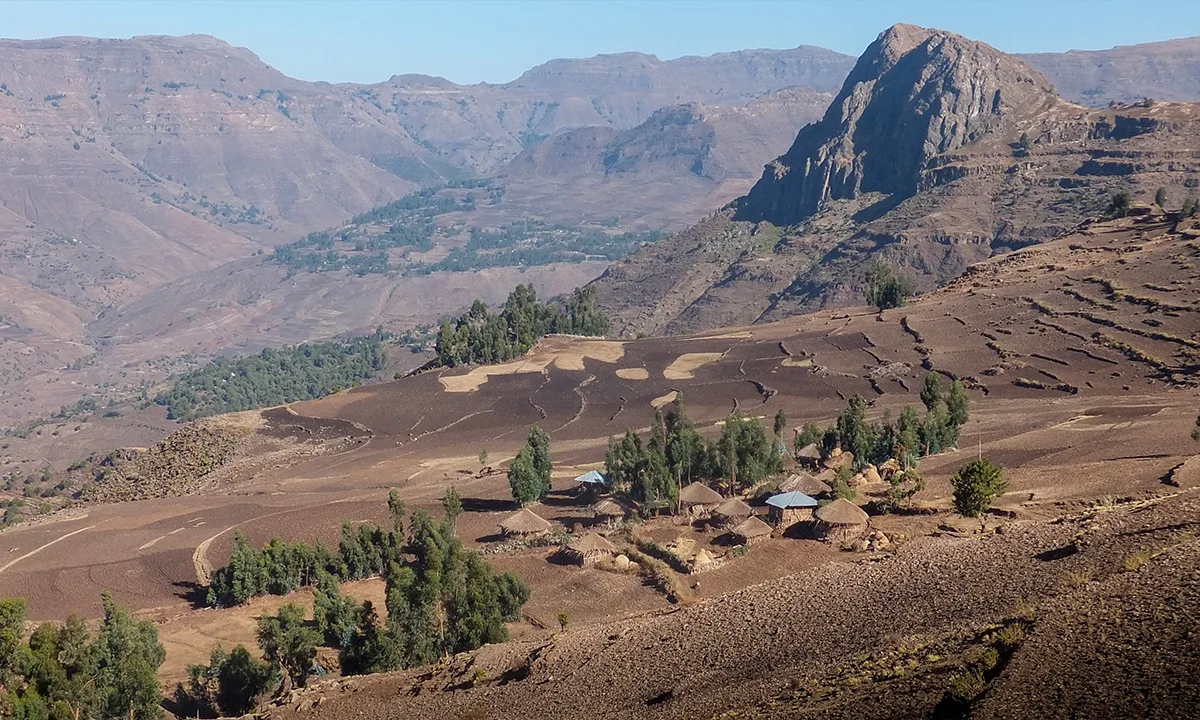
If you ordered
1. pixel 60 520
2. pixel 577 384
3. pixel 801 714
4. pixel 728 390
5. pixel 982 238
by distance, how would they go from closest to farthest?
pixel 801 714 < pixel 60 520 < pixel 728 390 < pixel 577 384 < pixel 982 238

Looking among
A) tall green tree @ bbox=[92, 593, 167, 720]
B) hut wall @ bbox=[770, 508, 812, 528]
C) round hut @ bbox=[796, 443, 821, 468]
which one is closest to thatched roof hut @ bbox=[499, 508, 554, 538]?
hut wall @ bbox=[770, 508, 812, 528]

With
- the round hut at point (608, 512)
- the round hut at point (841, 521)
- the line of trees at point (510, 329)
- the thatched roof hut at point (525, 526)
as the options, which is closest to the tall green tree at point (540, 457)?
the round hut at point (608, 512)

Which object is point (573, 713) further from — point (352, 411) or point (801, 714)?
point (352, 411)

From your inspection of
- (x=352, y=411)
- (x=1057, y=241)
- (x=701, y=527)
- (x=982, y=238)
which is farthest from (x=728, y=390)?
(x=982, y=238)

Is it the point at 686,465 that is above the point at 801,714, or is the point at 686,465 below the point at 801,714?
below

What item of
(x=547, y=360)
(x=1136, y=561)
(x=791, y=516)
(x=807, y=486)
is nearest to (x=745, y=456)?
(x=807, y=486)

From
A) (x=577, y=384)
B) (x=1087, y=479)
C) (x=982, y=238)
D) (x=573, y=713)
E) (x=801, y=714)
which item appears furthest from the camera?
(x=982, y=238)

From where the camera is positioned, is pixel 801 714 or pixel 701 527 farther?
pixel 701 527
